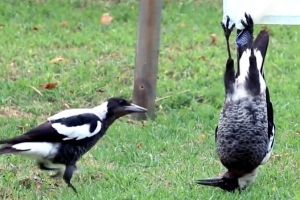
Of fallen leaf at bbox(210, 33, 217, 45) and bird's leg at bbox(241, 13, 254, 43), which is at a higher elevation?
bird's leg at bbox(241, 13, 254, 43)

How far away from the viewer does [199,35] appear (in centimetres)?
1089

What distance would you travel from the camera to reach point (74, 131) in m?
6.32

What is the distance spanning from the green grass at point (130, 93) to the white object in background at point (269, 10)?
1.28 meters

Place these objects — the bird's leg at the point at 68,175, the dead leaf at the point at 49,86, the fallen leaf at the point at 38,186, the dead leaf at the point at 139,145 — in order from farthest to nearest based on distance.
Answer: the dead leaf at the point at 49,86 → the dead leaf at the point at 139,145 → the fallen leaf at the point at 38,186 → the bird's leg at the point at 68,175

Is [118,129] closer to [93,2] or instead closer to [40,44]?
[40,44]

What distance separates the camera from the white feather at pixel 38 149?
6105 mm

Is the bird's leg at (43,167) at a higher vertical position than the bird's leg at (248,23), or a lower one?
lower

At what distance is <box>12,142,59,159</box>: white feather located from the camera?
6105 mm

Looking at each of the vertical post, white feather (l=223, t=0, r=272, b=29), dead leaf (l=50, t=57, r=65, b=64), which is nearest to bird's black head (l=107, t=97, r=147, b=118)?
white feather (l=223, t=0, r=272, b=29)

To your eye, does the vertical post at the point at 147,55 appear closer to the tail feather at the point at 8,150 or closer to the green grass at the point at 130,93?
the green grass at the point at 130,93

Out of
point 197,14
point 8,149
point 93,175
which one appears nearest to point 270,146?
point 93,175

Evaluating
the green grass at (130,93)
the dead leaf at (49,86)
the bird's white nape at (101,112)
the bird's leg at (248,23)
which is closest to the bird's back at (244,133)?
the green grass at (130,93)

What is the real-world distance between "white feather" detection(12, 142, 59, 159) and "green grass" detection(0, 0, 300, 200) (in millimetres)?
290

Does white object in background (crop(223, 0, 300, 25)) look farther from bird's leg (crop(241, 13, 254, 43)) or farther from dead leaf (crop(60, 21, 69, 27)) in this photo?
dead leaf (crop(60, 21, 69, 27))
